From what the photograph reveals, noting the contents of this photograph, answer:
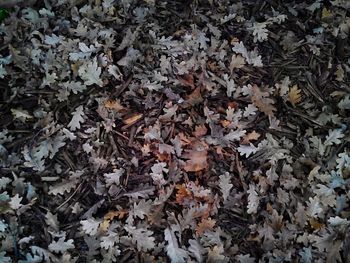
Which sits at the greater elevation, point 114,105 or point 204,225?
point 114,105

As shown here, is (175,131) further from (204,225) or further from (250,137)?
(204,225)

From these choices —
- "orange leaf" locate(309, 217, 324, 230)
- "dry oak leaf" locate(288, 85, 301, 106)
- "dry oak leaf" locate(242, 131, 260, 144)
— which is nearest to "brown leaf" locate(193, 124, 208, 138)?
"dry oak leaf" locate(242, 131, 260, 144)

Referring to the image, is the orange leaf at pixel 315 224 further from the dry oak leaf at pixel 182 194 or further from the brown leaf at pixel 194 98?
the brown leaf at pixel 194 98

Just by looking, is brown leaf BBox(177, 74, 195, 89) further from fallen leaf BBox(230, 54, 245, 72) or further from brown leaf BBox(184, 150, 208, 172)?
brown leaf BBox(184, 150, 208, 172)

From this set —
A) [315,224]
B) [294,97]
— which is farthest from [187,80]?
[315,224]

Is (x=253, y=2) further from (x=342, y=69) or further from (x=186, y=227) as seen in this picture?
(x=186, y=227)

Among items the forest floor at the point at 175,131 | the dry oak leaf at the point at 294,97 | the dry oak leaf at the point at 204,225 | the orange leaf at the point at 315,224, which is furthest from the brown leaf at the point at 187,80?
the orange leaf at the point at 315,224

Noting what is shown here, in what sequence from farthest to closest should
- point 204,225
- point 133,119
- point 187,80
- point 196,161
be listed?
point 187,80
point 133,119
point 196,161
point 204,225
